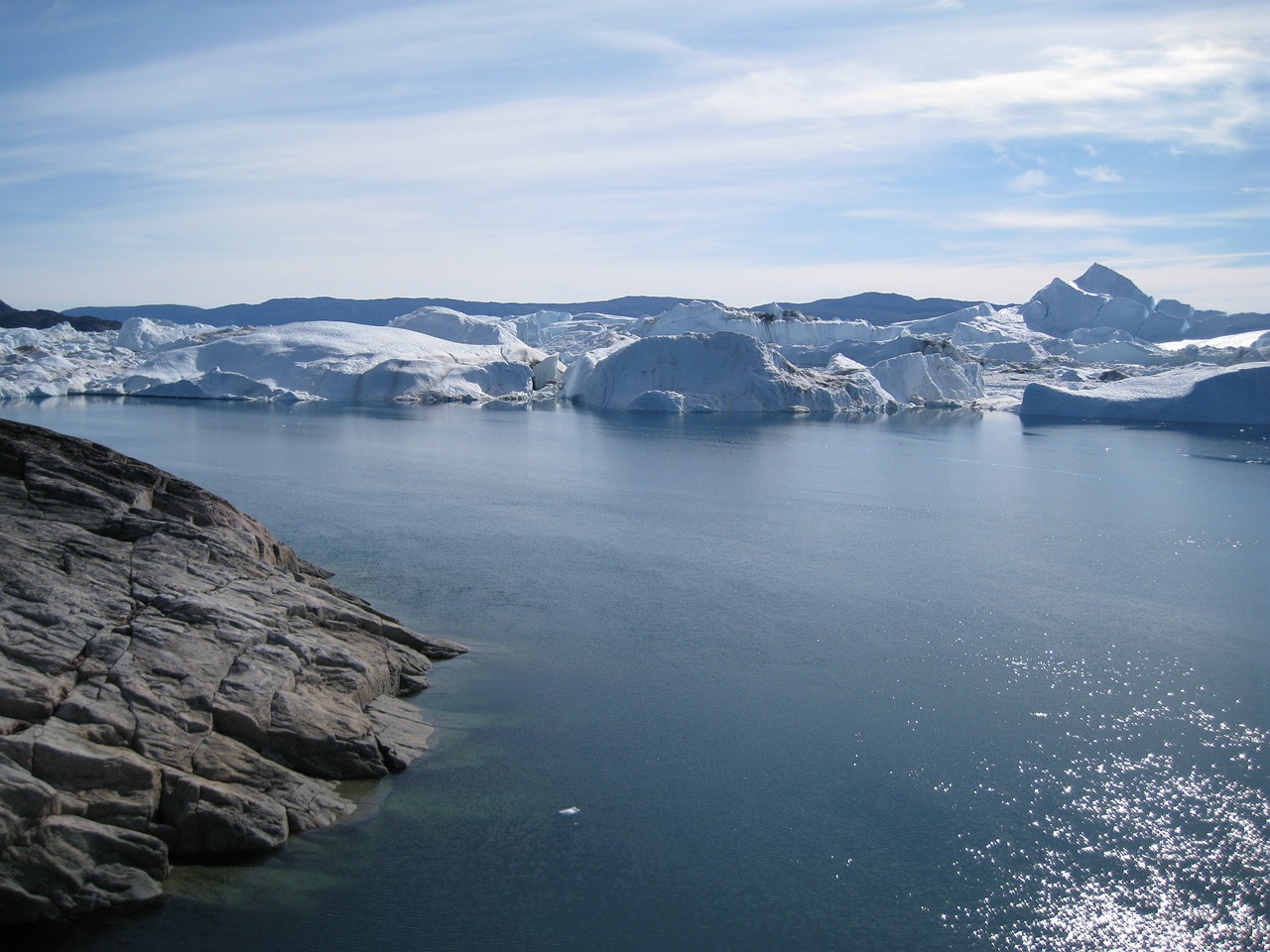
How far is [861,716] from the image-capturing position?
632 cm

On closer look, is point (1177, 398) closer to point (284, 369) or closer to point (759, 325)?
point (759, 325)

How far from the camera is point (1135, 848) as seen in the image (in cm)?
495

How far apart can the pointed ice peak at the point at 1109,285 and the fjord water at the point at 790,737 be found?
41.9 metres

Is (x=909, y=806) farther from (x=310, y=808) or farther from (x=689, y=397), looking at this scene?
(x=689, y=397)

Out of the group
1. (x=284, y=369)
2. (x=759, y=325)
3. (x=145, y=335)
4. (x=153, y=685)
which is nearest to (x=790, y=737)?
(x=153, y=685)

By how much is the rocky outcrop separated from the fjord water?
21cm

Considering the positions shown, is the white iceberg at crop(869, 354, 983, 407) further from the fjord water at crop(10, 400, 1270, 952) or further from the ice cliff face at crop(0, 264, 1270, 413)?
the fjord water at crop(10, 400, 1270, 952)

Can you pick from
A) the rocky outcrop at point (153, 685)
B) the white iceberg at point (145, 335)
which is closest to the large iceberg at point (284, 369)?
the white iceberg at point (145, 335)

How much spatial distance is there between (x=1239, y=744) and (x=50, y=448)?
7711 millimetres

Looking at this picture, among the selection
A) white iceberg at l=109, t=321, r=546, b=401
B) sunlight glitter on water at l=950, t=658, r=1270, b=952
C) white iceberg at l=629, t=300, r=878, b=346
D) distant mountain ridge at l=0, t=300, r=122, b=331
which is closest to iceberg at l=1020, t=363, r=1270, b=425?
white iceberg at l=629, t=300, r=878, b=346

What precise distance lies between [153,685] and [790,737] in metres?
3.45

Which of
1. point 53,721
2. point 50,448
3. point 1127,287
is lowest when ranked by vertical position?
point 53,721

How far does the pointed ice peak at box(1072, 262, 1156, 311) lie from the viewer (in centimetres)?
5078

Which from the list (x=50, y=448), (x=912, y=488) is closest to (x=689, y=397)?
(x=912, y=488)
